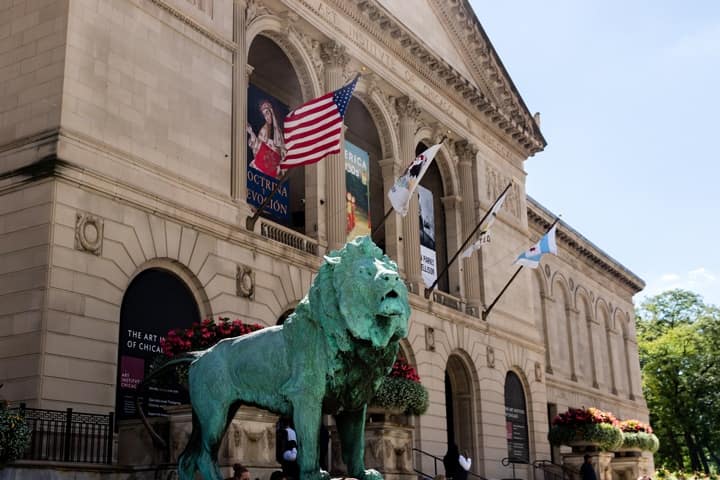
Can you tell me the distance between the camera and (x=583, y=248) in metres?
56.0

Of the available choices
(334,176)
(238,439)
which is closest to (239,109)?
(334,176)

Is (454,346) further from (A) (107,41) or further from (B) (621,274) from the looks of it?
(B) (621,274)

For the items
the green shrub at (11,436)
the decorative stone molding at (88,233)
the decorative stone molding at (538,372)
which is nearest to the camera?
the green shrub at (11,436)

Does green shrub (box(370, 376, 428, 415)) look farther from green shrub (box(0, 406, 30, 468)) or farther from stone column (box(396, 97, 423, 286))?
stone column (box(396, 97, 423, 286))

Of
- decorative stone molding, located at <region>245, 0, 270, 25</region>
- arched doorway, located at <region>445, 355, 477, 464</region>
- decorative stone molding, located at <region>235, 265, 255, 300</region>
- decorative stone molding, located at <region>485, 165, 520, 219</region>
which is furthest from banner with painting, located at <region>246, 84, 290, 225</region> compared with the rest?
decorative stone molding, located at <region>485, 165, 520, 219</region>

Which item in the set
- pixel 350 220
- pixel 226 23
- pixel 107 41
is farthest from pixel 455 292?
pixel 107 41

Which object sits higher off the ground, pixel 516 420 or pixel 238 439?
pixel 516 420

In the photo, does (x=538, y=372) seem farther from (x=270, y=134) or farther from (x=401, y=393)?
(x=401, y=393)

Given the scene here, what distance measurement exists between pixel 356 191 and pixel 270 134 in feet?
15.6

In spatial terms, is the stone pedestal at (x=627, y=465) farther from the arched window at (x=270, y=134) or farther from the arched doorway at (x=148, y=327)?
the arched doorway at (x=148, y=327)

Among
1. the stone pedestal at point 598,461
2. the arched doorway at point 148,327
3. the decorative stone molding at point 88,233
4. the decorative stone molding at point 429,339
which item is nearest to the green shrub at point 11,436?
the arched doorway at point 148,327

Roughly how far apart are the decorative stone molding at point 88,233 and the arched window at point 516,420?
874 inches

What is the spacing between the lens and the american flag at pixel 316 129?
21.9m

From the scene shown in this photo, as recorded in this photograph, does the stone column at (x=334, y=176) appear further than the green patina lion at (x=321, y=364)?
Yes
